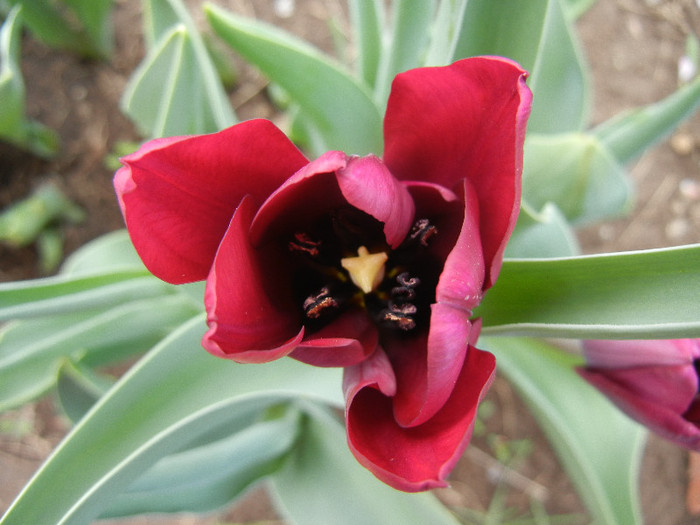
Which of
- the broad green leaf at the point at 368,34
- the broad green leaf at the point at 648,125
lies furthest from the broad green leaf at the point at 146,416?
the broad green leaf at the point at 648,125

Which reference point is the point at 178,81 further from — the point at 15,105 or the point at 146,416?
the point at 15,105

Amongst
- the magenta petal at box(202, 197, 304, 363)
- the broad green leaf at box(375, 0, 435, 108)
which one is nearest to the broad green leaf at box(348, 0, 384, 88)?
the broad green leaf at box(375, 0, 435, 108)

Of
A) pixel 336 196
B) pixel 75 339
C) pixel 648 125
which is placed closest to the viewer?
pixel 336 196

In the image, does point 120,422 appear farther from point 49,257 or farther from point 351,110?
point 49,257

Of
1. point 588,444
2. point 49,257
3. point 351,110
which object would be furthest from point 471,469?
point 49,257

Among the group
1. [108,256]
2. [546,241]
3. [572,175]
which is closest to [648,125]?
[572,175]
